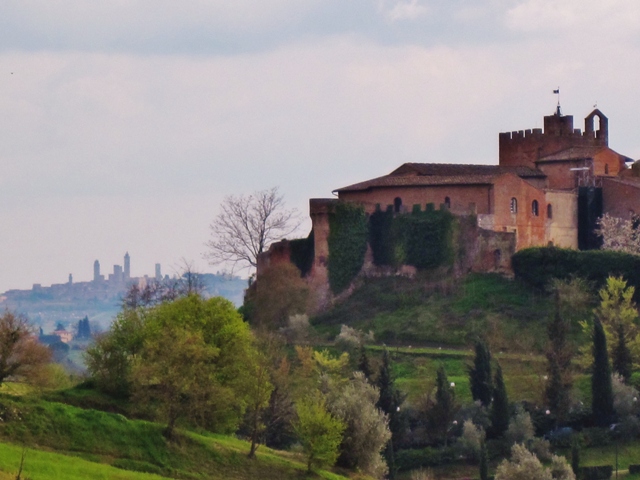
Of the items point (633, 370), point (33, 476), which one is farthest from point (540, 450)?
point (33, 476)

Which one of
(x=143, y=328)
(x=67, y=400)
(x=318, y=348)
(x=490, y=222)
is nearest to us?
(x=67, y=400)

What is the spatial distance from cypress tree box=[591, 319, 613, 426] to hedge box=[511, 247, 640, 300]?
1027cm

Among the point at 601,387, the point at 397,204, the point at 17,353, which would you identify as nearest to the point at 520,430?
the point at 601,387

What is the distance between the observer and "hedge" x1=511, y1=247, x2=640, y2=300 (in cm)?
8119

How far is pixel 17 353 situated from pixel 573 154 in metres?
46.6

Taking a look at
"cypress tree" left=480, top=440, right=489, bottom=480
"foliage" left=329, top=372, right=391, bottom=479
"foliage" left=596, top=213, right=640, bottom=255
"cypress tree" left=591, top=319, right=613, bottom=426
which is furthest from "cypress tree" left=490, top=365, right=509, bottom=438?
"foliage" left=596, top=213, right=640, bottom=255

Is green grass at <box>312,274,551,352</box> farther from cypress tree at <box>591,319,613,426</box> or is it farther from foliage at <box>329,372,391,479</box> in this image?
foliage at <box>329,372,391,479</box>

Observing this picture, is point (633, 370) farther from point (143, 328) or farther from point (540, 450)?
point (143, 328)

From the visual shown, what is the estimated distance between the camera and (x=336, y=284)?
287 feet

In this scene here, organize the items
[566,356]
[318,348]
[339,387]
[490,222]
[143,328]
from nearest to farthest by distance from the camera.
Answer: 1. [143,328]
2. [339,387]
3. [566,356]
4. [318,348]
5. [490,222]

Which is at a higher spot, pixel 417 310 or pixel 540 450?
pixel 417 310

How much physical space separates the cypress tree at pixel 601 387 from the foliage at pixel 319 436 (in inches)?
707

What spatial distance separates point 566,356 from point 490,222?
13317mm

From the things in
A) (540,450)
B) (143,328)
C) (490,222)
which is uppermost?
(490,222)
